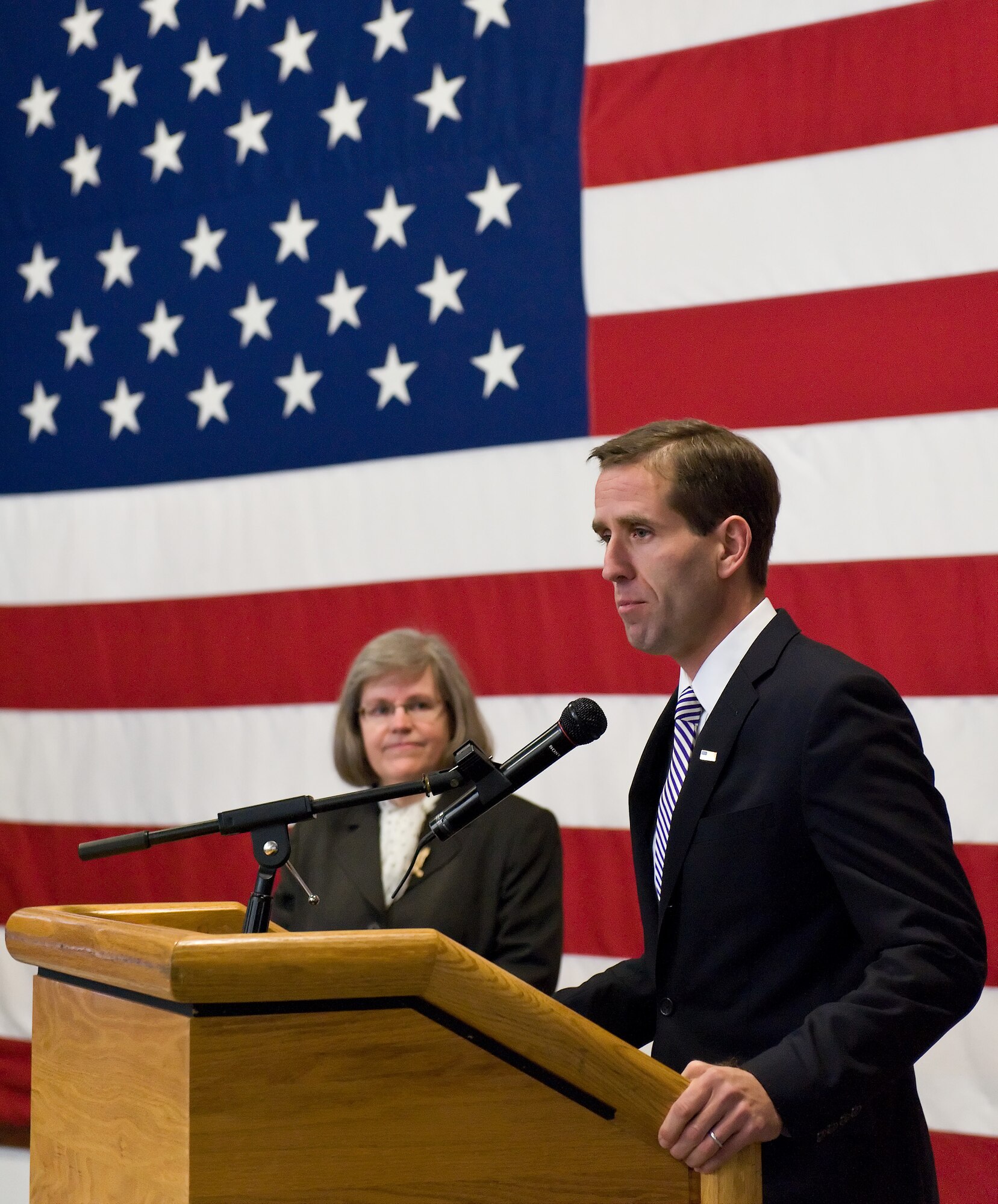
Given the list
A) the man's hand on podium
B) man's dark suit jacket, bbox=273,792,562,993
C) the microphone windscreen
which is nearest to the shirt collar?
the microphone windscreen

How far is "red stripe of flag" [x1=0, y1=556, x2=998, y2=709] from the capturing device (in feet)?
8.42

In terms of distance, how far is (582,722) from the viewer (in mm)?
1294

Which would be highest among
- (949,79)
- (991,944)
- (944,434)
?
(949,79)

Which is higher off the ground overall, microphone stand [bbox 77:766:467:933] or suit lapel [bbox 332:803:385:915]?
microphone stand [bbox 77:766:467:933]

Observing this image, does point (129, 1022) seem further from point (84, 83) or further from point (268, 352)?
point (84, 83)

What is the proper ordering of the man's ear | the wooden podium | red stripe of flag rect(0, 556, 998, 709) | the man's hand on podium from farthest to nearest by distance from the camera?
1. red stripe of flag rect(0, 556, 998, 709)
2. the man's ear
3. the man's hand on podium
4. the wooden podium

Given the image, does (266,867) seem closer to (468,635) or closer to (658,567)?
(658,567)

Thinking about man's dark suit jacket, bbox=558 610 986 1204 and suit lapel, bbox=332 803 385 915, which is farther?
suit lapel, bbox=332 803 385 915

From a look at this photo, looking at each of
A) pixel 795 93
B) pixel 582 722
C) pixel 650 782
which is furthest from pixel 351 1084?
pixel 795 93

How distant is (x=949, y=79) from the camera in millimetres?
2598

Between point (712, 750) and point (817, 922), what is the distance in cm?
20

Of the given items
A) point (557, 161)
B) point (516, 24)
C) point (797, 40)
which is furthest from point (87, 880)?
point (797, 40)

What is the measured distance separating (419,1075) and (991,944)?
5.92 feet

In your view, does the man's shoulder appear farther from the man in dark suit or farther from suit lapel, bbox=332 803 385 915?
suit lapel, bbox=332 803 385 915
